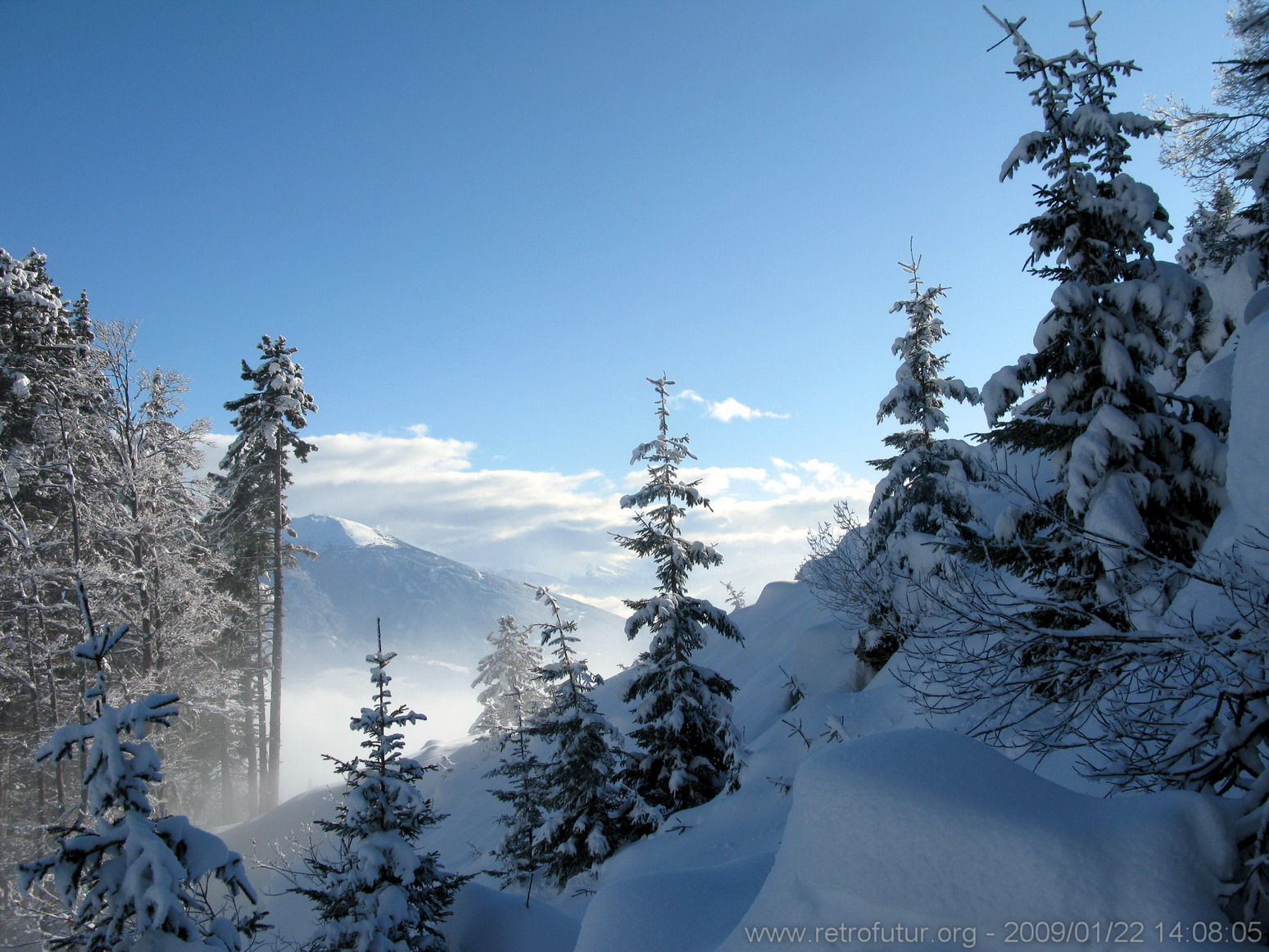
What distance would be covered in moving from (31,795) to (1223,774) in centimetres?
2710

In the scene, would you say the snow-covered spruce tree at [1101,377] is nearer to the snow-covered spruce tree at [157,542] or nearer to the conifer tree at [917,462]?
the conifer tree at [917,462]

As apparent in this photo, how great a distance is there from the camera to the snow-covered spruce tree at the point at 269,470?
24250 mm

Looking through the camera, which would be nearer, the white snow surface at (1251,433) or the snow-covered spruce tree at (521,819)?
the white snow surface at (1251,433)

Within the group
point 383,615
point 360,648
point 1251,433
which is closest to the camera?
point 1251,433

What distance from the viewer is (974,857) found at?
342cm

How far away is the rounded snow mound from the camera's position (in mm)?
3172

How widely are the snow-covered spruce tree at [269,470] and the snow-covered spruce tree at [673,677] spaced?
54.7 ft

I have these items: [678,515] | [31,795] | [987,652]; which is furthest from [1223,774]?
[31,795]

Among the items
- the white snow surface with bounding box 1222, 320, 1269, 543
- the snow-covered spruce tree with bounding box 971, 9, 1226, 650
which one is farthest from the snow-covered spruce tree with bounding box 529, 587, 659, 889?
the white snow surface with bounding box 1222, 320, 1269, 543

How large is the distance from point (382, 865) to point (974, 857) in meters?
7.22

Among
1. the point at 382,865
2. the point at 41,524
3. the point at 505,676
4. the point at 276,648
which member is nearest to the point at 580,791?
the point at 382,865

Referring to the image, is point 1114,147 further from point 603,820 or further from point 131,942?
point 603,820

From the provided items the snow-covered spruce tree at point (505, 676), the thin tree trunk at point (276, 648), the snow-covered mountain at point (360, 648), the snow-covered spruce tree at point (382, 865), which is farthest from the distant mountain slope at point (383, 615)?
the snow-covered spruce tree at point (382, 865)

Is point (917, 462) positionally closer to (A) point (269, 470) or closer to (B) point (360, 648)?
(A) point (269, 470)
